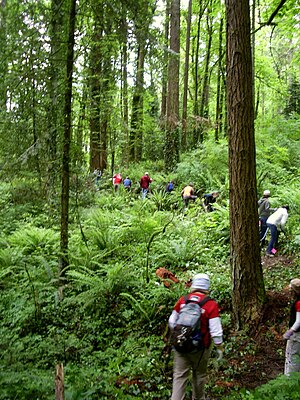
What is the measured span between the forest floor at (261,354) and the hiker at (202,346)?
0.71 meters

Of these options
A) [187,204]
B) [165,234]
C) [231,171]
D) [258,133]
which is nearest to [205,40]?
[258,133]

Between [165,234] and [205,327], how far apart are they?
21.8ft

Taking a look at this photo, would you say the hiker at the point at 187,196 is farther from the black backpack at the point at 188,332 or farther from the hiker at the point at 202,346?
the black backpack at the point at 188,332

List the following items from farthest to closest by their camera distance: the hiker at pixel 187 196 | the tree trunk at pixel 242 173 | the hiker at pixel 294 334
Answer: the hiker at pixel 187 196 → the tree trunk at pixel 242 173 → the hiker at pixel 294 334

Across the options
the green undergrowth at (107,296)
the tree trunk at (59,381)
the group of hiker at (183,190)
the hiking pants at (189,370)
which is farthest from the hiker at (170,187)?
the tree trunk at (59,381)

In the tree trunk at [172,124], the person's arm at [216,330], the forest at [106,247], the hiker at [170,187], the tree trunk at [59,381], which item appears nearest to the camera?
the tree trunk at [59,381]

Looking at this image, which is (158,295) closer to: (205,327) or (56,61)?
(205,327)

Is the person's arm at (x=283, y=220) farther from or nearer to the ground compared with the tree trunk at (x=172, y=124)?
nearer to the ground

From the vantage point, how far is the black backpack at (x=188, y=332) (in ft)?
13.4

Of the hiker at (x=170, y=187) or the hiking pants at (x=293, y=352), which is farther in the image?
the hiker at (x=170, y=187)

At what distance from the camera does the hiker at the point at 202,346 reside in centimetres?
420

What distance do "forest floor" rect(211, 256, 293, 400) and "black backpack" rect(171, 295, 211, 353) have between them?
1.39m

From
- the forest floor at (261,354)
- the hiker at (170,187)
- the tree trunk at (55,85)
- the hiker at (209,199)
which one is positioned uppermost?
the tree trunk at (55,85)

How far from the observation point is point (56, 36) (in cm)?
761
